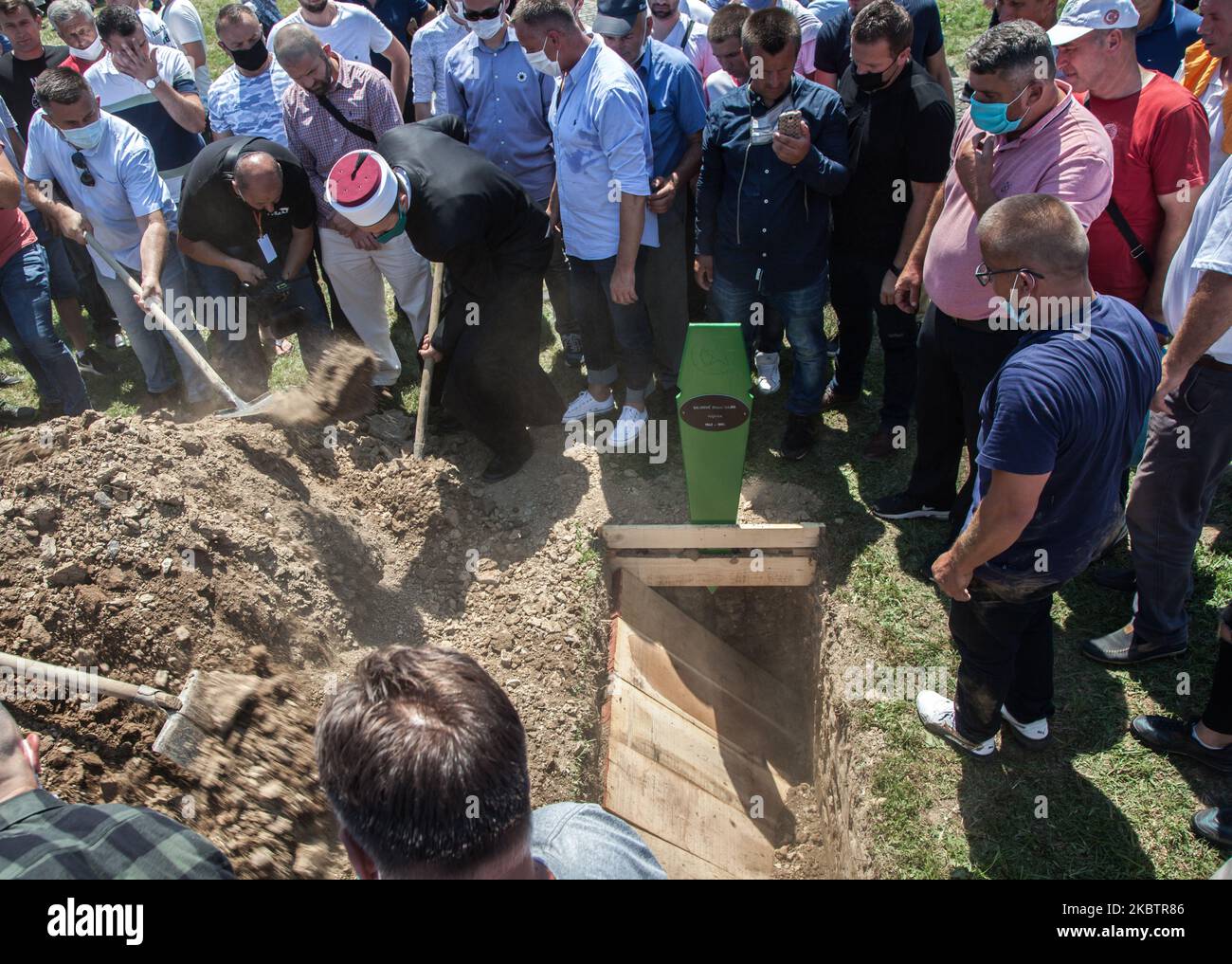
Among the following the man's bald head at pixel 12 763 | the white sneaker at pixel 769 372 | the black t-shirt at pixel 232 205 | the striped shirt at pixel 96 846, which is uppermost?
the black t-shirt at pixel 232 205

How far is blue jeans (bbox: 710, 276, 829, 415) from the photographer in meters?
4.75

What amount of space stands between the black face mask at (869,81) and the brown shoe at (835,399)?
171cm

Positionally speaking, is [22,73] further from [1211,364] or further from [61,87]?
[1211,364]

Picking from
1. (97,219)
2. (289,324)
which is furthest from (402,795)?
(97,219)

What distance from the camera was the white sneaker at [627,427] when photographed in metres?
5.24

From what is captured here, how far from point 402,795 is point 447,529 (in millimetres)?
3415

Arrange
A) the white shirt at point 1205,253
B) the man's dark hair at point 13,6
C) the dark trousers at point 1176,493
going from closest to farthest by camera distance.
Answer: the white shirt at point 1205,253 → the dark trousers at point 1176,493 → the man's dark hair at point 13,6

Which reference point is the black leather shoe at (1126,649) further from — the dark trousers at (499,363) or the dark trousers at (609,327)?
the dark trousers at (499,363)

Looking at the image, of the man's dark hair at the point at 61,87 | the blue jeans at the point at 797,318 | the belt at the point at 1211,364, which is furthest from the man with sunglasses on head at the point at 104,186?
the belt at the point at 1211,364

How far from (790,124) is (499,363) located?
1.94 m

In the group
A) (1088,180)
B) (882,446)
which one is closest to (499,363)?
(882,446)

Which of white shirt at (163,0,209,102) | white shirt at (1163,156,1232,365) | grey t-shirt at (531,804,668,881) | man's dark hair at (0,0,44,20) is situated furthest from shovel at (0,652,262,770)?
white shirt at (163,0,209,102)

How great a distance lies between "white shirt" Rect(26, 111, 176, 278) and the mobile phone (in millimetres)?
3735

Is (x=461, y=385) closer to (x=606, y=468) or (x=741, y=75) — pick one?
(x=606, y=468)
